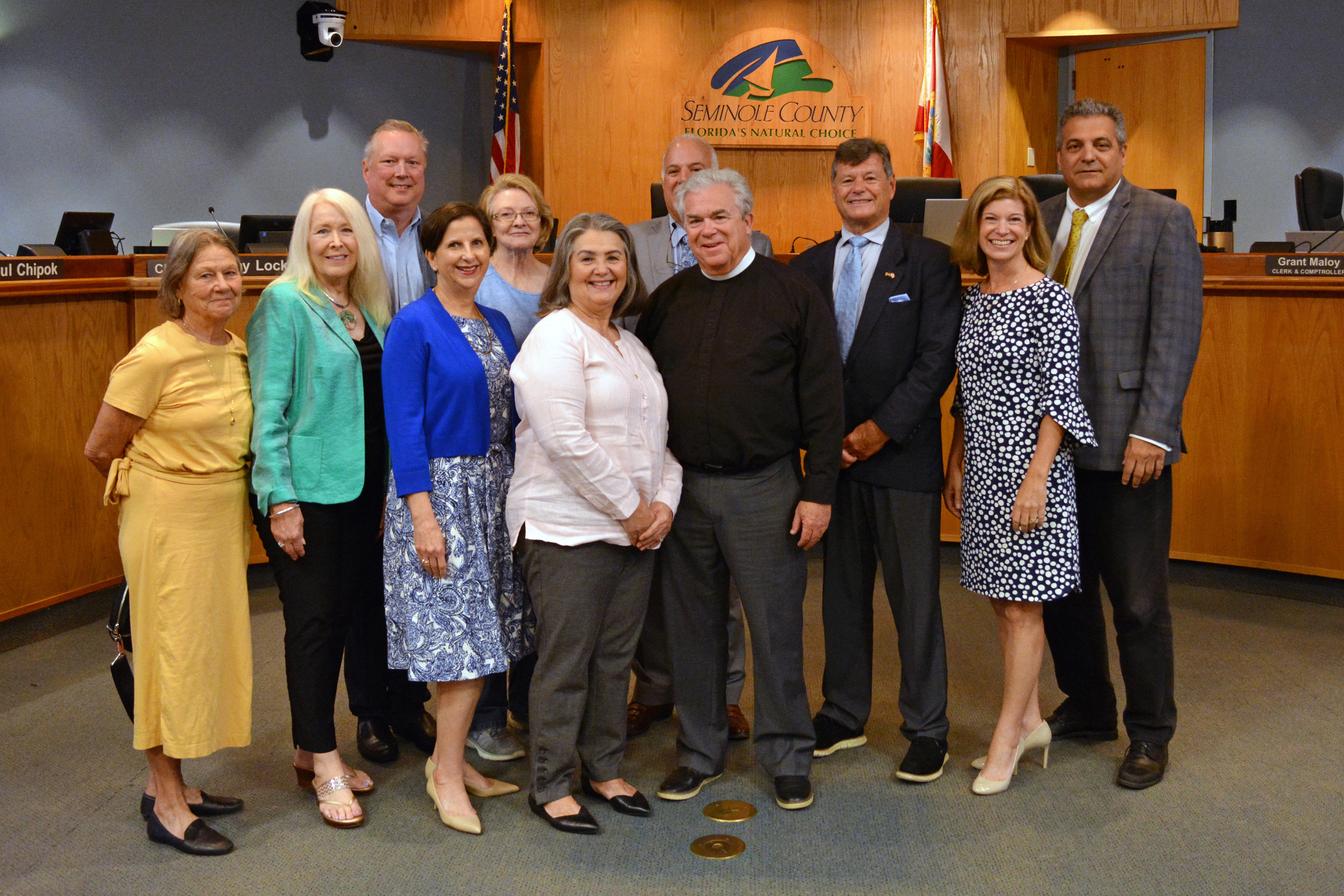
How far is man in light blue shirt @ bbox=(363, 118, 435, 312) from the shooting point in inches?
123

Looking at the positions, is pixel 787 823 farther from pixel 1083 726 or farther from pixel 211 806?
pixel 211 806

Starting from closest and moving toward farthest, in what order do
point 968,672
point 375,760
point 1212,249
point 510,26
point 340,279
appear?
point 340,279
point 375,760
point 968,672
point 1212,249
point 510,26

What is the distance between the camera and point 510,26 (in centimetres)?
780

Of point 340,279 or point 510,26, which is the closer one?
point 340,279

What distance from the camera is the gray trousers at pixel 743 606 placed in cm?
273

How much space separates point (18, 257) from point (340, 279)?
199cm

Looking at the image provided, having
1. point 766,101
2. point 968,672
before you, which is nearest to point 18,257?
point 968,672

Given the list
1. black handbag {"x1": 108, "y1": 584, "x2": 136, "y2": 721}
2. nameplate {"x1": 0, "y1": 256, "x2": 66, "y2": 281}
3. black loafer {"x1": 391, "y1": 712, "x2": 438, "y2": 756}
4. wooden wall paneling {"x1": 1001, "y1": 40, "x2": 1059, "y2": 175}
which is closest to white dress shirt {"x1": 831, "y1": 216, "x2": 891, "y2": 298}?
black loafer {"x1": 391, "y1": 712, "x2": 438, "y2": 756}

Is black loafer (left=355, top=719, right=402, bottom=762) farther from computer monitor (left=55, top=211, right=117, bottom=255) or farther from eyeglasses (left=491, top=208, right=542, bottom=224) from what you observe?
computer monitor (left=55, top=211, right=117, bottom=255)

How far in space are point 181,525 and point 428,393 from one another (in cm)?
62

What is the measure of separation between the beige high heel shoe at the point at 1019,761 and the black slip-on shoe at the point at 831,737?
0.36 meters

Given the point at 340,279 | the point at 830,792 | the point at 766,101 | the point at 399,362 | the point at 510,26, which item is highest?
the point at 510,26

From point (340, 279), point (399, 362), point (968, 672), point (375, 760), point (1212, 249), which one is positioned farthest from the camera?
point (1212, 249)

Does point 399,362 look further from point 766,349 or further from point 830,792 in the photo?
point 830,792
